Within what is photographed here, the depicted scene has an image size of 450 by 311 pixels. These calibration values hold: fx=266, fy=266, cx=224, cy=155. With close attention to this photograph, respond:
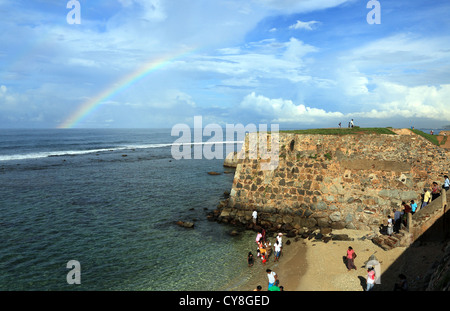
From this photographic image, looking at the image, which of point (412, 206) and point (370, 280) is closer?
point (370, 280)

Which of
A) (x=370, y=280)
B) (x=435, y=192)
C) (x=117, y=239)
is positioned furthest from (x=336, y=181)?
(x=117, y=239)

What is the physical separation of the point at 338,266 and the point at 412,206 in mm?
6497

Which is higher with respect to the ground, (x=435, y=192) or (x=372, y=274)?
(x=435, y=192)

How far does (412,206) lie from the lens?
1627cm

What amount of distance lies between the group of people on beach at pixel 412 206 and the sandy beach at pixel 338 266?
213cm

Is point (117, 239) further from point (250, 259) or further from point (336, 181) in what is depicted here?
point (336, 181)

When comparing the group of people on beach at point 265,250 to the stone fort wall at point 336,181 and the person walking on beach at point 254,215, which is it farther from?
the person walking on beach at point 254,215

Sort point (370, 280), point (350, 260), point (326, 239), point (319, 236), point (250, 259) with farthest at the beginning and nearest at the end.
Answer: point (319, 236) < point (326, 239) < point (250, 259) < point (350, 260) < point (370, 280)

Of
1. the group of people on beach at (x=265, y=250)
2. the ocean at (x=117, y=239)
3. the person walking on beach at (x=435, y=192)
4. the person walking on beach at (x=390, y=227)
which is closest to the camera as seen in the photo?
the ocean at (x=117, y=239)

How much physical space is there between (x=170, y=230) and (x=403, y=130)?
18.9 m

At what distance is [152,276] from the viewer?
13930 millimetres

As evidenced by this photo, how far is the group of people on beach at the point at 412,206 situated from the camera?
52.1 ft

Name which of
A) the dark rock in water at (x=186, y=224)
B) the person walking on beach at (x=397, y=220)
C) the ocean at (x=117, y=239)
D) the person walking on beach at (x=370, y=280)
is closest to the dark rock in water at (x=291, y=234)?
the ocean at (x=117, y=239)
